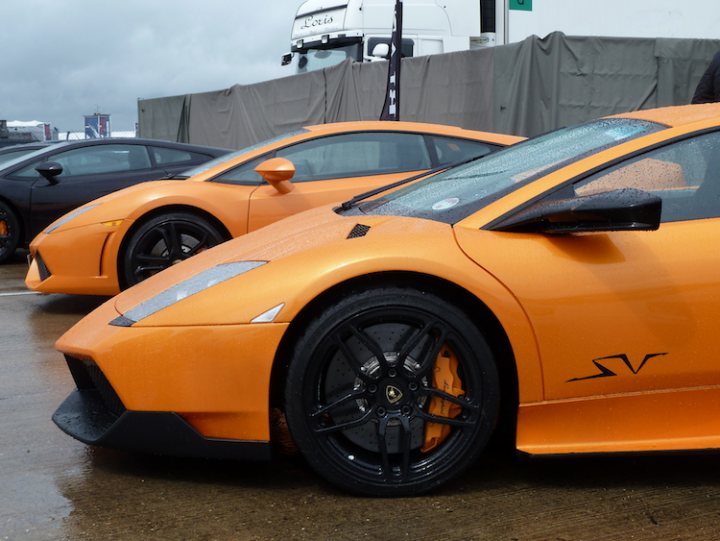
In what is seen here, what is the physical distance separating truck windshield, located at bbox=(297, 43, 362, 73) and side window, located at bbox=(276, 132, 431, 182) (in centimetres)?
832

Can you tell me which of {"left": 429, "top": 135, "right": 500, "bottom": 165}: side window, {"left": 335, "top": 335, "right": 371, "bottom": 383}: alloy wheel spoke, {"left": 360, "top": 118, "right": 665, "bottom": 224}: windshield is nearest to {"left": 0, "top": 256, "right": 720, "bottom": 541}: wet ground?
{"left": 335, "top": 335, "right": 371, "bottom": 383}: alloy wheel spoke

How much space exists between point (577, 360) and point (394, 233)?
2.17 ft

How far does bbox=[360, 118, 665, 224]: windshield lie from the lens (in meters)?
3.09

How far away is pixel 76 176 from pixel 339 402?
6820mm

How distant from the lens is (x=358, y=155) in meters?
6.60

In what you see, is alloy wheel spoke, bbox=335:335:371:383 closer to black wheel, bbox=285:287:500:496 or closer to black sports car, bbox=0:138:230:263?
black wheel, bbox=285:287:500:496

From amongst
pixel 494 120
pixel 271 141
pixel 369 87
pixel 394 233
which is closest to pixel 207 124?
pixel 369 87

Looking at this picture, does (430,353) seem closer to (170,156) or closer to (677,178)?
(677,178)

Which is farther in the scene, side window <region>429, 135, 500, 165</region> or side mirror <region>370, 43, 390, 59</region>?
side mirror <region>370, 43, 390, 59</region>

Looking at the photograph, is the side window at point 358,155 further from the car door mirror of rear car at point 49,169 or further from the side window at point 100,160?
the car door mirror of rear car at point 49,169

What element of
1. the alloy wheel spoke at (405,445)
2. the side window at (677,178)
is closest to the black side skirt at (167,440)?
the alloy wheel spoke at (405,445)

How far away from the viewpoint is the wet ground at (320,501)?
267cm

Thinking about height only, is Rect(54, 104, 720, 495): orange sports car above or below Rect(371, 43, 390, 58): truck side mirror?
below

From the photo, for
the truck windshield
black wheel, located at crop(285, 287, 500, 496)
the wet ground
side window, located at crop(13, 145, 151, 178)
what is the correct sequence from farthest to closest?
the truck windshield → side window, located at crop(13, 145, 151, 178) → black wheel, located at crop(285, 287, 500, 496) → the wet ground
